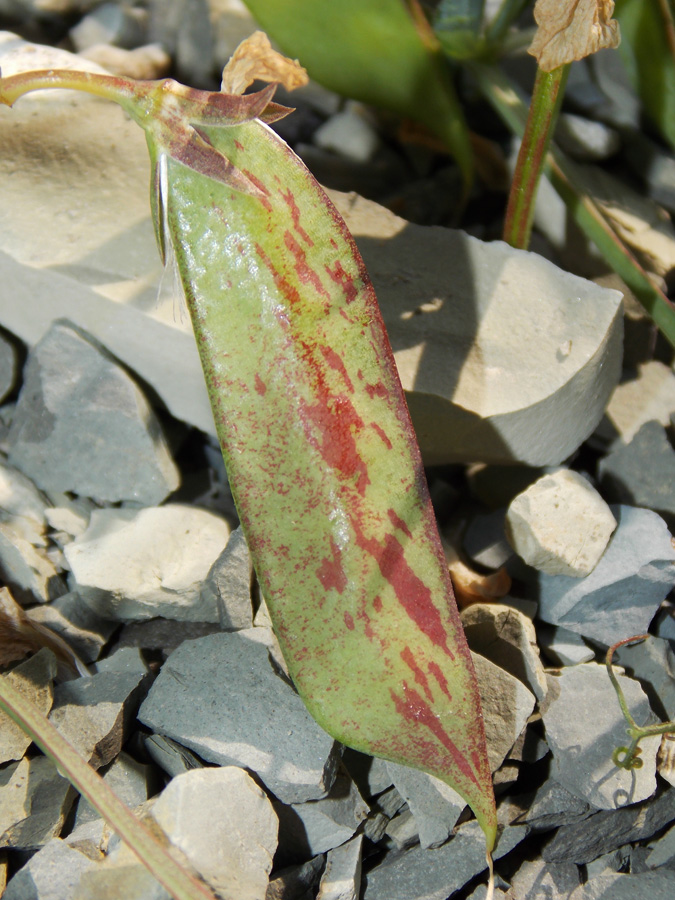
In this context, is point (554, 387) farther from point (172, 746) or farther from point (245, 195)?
point (172, 746)

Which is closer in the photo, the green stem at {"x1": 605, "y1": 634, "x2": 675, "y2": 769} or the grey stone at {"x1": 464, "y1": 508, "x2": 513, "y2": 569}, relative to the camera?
the green stem at {"x1": 605, "y1": 634, "x2": 675, "y2": 769}

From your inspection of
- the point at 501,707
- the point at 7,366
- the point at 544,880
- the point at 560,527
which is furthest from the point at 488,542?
the point at 7,366

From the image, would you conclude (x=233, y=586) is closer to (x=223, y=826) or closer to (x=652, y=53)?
(x=223, y=826)

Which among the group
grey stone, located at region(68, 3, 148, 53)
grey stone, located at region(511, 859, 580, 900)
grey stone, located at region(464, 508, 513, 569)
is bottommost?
grey stone, located at region(511, 859, 580, 900)

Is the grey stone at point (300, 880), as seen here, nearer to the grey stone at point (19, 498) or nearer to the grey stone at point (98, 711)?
the grey stone at point (98, 711)

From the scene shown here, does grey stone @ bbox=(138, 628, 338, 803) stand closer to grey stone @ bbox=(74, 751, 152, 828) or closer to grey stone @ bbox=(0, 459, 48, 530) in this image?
grey stone @ bbox=(74, 751, 152, 828)

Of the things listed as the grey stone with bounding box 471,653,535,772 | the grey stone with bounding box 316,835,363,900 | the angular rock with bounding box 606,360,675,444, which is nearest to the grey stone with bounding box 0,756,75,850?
the grey stone with bounding box 316,835,363,900
